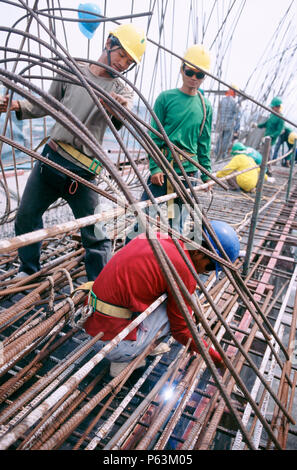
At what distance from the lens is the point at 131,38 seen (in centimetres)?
186

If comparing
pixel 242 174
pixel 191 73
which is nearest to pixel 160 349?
pixel 191 73

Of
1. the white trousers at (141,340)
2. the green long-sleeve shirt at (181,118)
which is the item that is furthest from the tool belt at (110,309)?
the green long-sleeve shirt at (181,118)

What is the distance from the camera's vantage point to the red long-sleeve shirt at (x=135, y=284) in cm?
155

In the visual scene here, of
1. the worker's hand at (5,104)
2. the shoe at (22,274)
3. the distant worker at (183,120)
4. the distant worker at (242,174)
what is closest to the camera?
the worker's hand at (5,104)

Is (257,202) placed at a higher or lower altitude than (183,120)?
lower

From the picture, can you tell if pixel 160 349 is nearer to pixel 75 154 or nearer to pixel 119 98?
pixel 75 154

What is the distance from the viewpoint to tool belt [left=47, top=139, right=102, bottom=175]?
6.54 ft

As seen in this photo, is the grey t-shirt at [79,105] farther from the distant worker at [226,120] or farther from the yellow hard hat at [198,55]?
the distant worker at [226,120]

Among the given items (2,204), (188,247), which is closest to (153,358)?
Result: (188,247)

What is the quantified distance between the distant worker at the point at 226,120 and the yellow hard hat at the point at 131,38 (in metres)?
6.71

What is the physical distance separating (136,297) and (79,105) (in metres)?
1.18

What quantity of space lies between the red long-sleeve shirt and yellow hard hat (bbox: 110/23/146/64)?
111 cm

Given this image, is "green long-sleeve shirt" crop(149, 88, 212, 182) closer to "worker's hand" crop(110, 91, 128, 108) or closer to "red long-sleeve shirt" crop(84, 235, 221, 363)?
"worker's hand" crop(110, 91, 128, 108)
